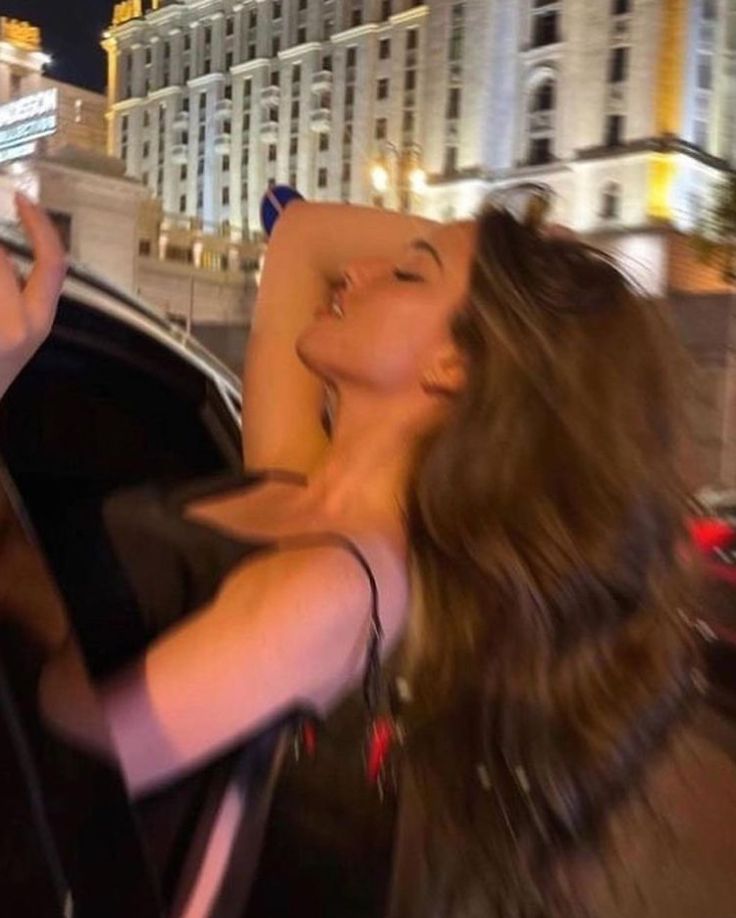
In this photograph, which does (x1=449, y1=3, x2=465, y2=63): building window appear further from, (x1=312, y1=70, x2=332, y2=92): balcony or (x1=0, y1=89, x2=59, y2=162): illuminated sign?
(x1=0, y1=89, x2=59, y2=162): illuminated sign

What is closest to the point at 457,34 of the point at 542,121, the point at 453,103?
the point at 453,103

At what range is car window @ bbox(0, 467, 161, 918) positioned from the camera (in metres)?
0.75

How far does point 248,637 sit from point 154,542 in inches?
9.4

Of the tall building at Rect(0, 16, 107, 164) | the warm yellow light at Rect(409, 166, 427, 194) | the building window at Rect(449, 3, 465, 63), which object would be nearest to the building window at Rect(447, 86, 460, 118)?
the building window at Rect(449, 3, 465, 63)

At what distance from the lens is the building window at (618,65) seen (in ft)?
126

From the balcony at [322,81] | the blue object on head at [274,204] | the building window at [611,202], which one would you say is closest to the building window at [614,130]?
the building window at [611,202]

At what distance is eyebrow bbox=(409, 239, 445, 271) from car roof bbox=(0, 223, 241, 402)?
1.52ft

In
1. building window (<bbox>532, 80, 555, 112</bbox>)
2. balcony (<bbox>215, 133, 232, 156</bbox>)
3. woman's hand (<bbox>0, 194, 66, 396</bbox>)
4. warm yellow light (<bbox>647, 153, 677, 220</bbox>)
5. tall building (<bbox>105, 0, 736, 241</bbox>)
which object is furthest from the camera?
balcony (<bbox>215, 133, 232, 156</bbox>)

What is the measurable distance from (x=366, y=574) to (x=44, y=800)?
1.73 feet

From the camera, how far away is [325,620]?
1.18 meters

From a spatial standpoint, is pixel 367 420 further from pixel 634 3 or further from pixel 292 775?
pixel 634 3

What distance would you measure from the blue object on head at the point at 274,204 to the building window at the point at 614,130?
37.5 m

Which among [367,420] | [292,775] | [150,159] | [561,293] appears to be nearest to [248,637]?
[292,775]

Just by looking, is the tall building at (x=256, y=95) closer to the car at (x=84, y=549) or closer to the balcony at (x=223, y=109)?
the balcony at (x=223, y=109)
